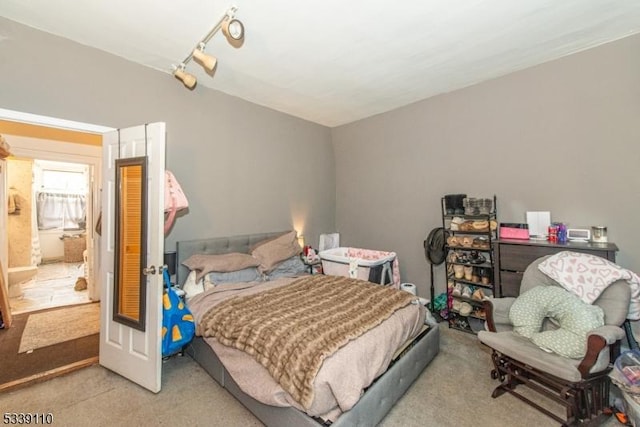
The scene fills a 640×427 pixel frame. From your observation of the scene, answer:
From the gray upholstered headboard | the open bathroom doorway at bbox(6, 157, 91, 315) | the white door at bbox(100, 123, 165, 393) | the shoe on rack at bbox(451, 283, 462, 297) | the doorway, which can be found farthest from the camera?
the open bathroom doorway at bbox(6, 157, 91, 315)

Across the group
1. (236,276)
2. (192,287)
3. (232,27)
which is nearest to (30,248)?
(192,287)

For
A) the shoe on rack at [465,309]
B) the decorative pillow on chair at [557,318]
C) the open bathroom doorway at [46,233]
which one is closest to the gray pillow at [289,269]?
the shoe on rack at [465,309]

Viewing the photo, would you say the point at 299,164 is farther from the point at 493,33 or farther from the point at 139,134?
the point at 493,33

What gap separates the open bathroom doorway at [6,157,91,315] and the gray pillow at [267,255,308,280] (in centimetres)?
327

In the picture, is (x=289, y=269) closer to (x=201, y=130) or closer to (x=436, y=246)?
(x=436, y=246)

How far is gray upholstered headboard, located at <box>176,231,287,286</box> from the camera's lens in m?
3.08

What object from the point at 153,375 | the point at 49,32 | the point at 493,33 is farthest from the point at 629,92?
the point at 49,32

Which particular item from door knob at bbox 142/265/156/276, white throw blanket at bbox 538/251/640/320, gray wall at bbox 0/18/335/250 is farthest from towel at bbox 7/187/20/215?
white throw blanket at bbox 538/251/640/320

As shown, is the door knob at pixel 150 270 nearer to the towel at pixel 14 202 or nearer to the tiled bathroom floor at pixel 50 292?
the tiled bathroom floor at pixel 50 292

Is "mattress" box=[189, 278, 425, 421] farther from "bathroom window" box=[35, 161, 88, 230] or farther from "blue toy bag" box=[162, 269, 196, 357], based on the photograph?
"bathroom window" box=[35, 161, 88, 230]

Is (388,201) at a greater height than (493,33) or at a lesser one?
lesser

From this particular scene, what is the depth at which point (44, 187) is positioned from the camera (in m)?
7.12

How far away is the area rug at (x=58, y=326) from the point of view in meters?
3.02

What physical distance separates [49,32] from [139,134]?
1.17m
